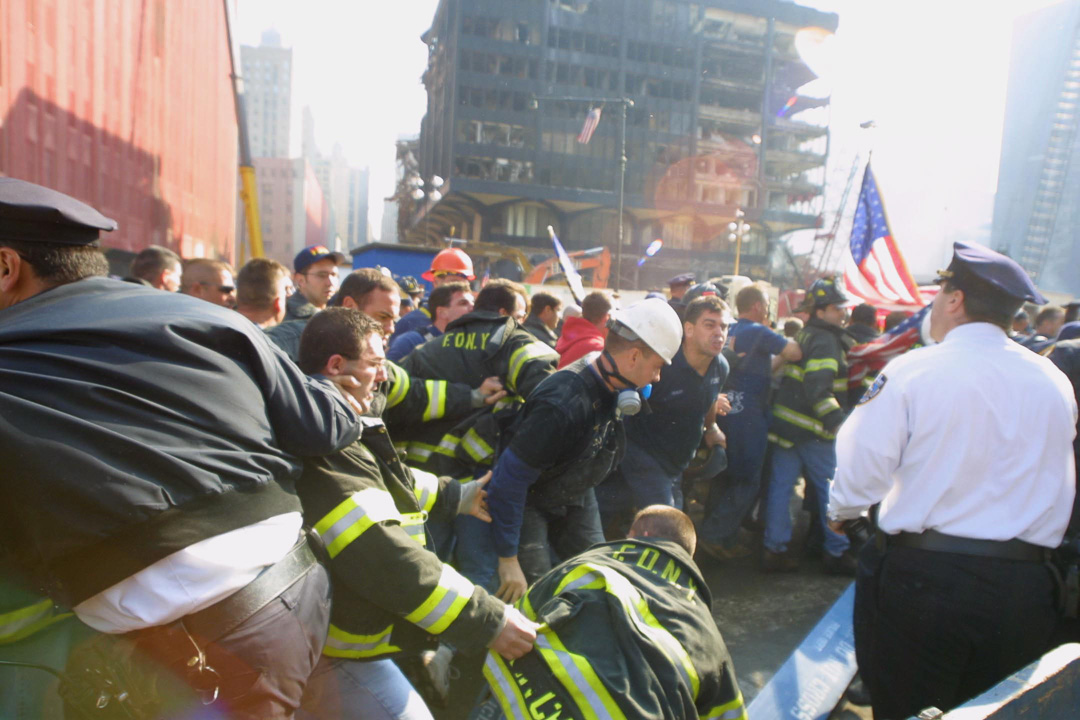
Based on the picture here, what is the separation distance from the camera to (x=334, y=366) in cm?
191

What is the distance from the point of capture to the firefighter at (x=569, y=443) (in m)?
2.64

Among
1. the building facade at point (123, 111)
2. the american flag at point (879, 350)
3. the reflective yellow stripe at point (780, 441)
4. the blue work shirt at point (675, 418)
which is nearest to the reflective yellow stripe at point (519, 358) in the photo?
the blue work shirt at point (675, 418)

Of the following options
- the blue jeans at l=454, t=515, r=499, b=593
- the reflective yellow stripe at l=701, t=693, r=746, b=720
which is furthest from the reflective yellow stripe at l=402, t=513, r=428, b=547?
the blue jeans at l=454, t=515, r=499, b=593

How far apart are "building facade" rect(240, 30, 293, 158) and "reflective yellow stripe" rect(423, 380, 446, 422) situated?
394 feet

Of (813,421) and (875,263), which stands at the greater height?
(875,263)

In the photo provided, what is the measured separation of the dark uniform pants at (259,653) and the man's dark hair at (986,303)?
2.17m

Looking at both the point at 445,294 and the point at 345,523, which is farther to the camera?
the point at 445,294

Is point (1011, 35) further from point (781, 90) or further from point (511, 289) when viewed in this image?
point (511, 289)

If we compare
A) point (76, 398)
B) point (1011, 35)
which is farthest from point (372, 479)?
point (1011, 35)

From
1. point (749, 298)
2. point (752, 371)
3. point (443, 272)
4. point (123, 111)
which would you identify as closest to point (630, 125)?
point (123, 111)

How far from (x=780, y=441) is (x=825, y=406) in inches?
18.5

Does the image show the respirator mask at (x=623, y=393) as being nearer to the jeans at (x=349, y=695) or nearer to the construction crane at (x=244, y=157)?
the jeans at (x=349, y=695)

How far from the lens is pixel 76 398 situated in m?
1.16

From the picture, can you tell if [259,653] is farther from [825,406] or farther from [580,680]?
[825,406]
